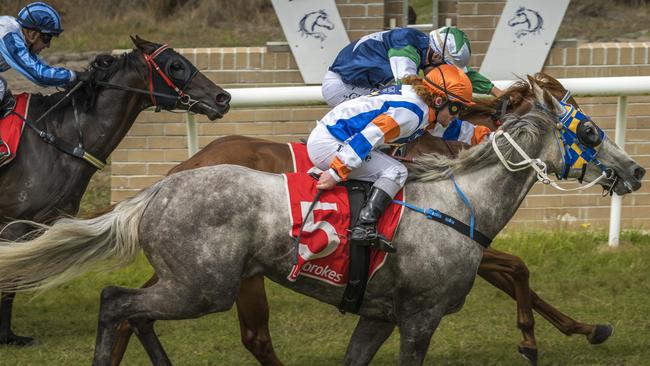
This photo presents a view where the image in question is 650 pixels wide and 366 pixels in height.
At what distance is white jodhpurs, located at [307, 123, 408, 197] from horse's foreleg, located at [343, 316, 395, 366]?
67 cm

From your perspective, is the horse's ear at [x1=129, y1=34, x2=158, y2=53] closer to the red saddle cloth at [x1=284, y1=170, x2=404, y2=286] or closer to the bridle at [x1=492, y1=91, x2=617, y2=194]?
the red saddle cloth at [x1=284, y1=170, x2=404, y2=286]

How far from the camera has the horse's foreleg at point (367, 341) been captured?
512 cm

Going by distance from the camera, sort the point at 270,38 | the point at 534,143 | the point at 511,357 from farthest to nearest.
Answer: the point at 270,38, the point at 511,357, the point at 534,143

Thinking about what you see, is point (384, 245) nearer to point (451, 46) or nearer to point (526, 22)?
point (451, 46)

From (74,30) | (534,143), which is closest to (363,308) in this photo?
(534,143)

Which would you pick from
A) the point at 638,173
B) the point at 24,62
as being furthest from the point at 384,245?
the point at 24,62

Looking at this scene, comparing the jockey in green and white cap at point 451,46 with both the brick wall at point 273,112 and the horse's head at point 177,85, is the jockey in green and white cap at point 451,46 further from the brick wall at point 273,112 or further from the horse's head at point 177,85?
the brick wall at point 273,112

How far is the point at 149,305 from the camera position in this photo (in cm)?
468

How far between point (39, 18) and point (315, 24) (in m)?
2.34

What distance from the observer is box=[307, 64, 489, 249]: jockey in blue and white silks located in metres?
4.79

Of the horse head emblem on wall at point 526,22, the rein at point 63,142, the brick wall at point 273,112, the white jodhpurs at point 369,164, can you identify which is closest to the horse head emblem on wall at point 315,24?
the brick wall at point 273,112

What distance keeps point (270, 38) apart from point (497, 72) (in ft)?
19.3

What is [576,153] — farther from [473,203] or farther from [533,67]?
[533,67]

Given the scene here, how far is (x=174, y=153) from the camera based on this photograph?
328 inches
